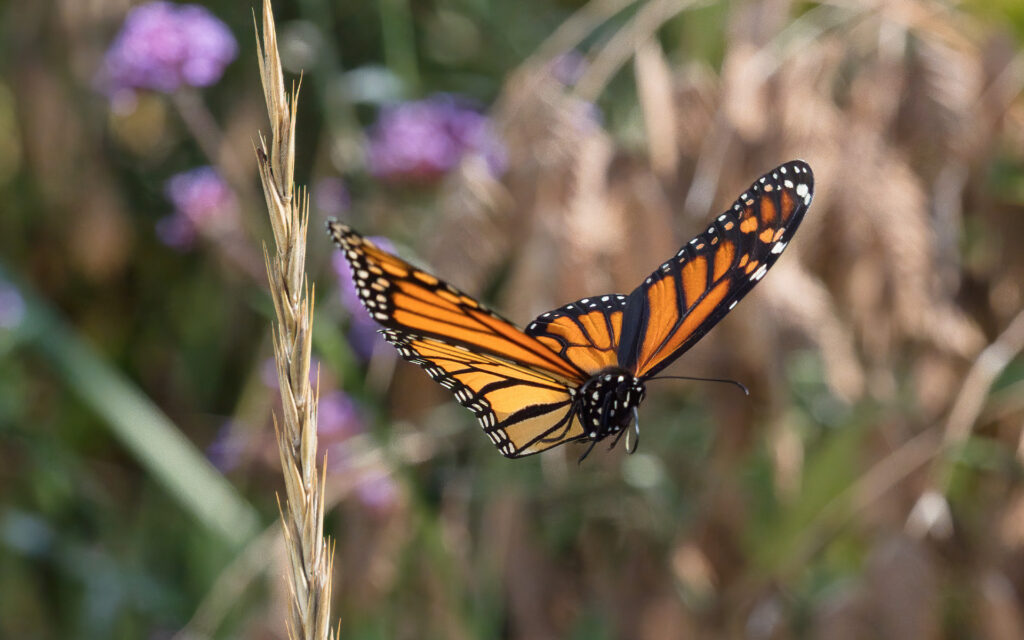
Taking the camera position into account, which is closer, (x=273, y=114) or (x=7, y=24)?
(x=273, y=114)

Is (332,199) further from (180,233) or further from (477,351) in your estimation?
(477,351)

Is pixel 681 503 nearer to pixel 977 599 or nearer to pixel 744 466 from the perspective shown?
pixel 744 466

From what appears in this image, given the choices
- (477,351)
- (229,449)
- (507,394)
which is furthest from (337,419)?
(477,351)

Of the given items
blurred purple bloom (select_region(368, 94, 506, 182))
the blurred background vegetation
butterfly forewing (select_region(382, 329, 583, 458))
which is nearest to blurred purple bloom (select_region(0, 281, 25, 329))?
the blurred background vegetation

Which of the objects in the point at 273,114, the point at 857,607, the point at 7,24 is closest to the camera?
the point at 273,114

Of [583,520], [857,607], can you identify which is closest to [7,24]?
[583,520]

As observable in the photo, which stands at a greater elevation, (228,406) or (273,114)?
Answer: (228,406)

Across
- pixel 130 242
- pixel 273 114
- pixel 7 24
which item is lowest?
pixel 273 114
